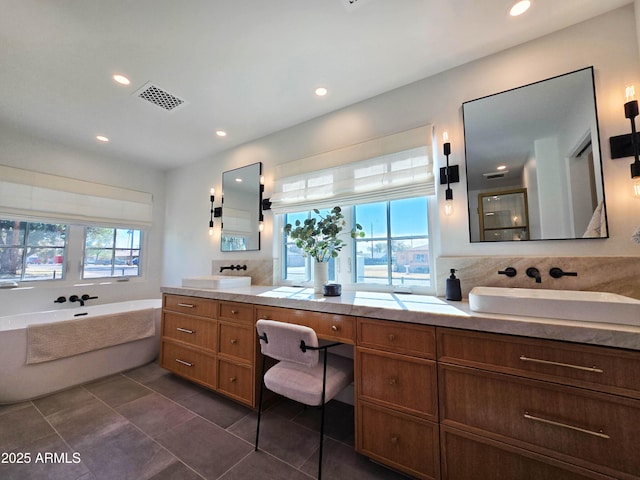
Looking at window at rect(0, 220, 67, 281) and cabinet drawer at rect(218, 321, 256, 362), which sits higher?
window at rect(0, 220, 67, 281)

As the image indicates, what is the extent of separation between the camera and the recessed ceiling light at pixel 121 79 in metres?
1.91

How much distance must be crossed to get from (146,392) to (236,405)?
0.89 metres

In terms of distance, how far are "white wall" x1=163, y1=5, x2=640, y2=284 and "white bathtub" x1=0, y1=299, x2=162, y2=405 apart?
56.6 inches

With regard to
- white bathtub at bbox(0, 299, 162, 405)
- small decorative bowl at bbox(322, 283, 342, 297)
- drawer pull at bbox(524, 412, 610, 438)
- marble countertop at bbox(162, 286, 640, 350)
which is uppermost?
small decorative bowl at bbox(322, 283, 342, 297)

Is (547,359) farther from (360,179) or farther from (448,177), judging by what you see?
(360,179)

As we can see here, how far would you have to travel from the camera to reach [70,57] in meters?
1.72


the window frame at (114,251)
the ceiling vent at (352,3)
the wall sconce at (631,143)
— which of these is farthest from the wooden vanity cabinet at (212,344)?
the wall sconce at (631,143)

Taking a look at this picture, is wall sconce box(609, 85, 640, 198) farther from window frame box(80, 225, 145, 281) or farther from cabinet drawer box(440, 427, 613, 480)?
window frame box(80, 225, 145, 281)

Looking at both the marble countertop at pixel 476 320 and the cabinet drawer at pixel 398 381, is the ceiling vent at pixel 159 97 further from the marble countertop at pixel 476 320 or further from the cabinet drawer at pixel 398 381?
the cabinet drawer at pixel 398 381

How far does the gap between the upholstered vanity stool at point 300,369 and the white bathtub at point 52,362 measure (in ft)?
6.62

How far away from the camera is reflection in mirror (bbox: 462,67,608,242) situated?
143 cm

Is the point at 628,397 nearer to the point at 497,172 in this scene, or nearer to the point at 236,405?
the point at 497,172

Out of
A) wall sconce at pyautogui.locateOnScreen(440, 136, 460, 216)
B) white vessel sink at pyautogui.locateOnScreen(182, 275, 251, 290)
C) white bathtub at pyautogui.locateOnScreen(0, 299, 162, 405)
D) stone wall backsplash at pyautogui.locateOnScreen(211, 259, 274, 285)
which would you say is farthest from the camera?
stone wall backsplash at pyautogui.locateOnScreen(211, 259, 274, 285)

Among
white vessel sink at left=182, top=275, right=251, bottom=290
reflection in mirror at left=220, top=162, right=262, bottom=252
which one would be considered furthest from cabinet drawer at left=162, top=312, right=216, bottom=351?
reflection in mirror at left=220, top=162, right=262, bottom=252
